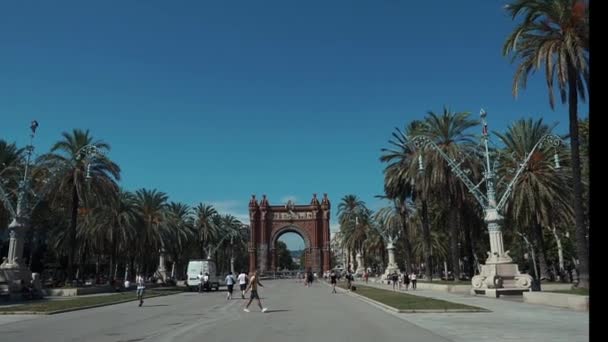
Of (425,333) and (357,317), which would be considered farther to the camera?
(357,317)

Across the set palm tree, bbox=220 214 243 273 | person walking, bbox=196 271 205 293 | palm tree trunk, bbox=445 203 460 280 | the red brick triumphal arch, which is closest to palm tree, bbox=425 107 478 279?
palm tree trunk, bbox=445 203 460 280

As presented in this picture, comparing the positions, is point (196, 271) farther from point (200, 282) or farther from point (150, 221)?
point (150, 221)

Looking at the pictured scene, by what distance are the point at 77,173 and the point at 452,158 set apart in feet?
91.4

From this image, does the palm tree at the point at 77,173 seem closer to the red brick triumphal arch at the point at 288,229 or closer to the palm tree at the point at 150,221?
the palm tree at the point at 150,221

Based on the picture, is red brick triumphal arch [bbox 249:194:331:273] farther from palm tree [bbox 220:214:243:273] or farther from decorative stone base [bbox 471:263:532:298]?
decorative stone base [bbox 471:263:532:298]

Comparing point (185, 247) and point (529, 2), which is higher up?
point (529, 2)

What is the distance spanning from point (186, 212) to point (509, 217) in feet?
147

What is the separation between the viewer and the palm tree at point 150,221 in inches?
2014

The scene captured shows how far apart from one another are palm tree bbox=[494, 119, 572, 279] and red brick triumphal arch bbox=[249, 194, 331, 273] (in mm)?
69470

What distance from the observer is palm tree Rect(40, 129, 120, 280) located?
36.2 metres

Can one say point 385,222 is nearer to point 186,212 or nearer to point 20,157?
point 186,212
